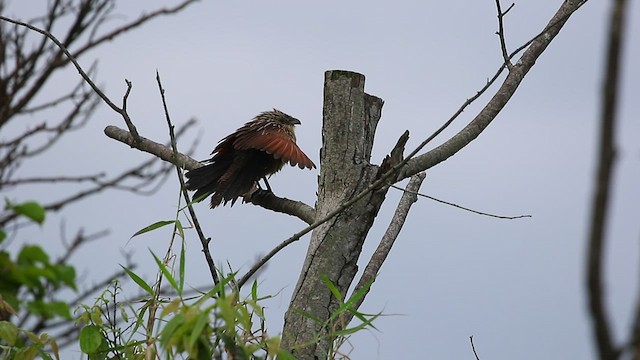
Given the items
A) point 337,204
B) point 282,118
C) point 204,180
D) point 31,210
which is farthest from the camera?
point 282,118

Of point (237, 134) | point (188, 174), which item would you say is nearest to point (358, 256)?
A: point (188, 174)

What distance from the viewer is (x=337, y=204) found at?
2461 mm

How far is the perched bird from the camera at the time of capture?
3.58 m

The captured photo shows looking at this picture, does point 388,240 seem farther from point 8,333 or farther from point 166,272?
point 8,333

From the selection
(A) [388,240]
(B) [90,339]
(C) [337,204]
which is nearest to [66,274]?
(B) [90,339]

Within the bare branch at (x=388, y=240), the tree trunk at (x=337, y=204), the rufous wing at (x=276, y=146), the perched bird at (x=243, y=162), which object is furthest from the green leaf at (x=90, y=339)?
the rufous wing at (x=276, y=146)

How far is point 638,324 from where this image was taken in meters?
0.59

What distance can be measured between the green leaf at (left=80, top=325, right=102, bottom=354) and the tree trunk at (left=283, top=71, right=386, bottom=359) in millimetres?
557

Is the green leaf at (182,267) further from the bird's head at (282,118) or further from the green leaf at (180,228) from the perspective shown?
the bird's head at (282,118)

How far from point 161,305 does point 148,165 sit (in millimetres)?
3663

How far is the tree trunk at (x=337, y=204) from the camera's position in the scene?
2340 mm

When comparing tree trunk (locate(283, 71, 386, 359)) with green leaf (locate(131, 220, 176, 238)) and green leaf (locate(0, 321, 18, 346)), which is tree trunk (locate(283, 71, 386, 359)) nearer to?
green leaf (locate(131, 220, 176, 238))

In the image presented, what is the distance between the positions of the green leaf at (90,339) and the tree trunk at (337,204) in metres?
0.56

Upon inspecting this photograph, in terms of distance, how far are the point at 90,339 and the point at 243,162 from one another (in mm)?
1965
